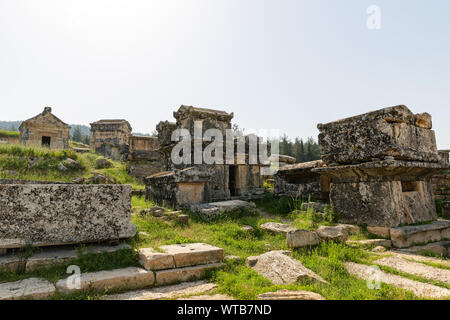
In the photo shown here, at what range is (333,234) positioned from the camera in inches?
173

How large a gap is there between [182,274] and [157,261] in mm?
357

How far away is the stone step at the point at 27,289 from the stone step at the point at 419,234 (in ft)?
16.4

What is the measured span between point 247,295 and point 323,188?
17.9 feet

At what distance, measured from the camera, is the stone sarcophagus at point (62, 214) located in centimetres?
338

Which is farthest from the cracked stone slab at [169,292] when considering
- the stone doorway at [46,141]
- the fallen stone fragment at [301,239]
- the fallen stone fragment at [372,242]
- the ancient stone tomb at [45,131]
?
the stone doorway at [46,141]

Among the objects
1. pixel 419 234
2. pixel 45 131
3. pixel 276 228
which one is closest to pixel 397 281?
pixel 419 234

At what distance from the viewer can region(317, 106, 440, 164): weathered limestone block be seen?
16.1 feet

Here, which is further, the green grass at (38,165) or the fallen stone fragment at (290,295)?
the green grass at (38,165)

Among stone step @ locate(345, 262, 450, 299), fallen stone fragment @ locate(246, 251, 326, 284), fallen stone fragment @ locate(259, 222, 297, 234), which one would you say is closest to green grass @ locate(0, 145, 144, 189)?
fallen stone fragment @ locate(259, 222, 297, 234)

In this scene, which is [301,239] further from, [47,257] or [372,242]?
[47,257]

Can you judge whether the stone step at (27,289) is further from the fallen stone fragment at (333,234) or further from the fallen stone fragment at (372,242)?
the fallen stone fragment at (372,242)

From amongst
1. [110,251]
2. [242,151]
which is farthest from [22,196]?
[242,151]
